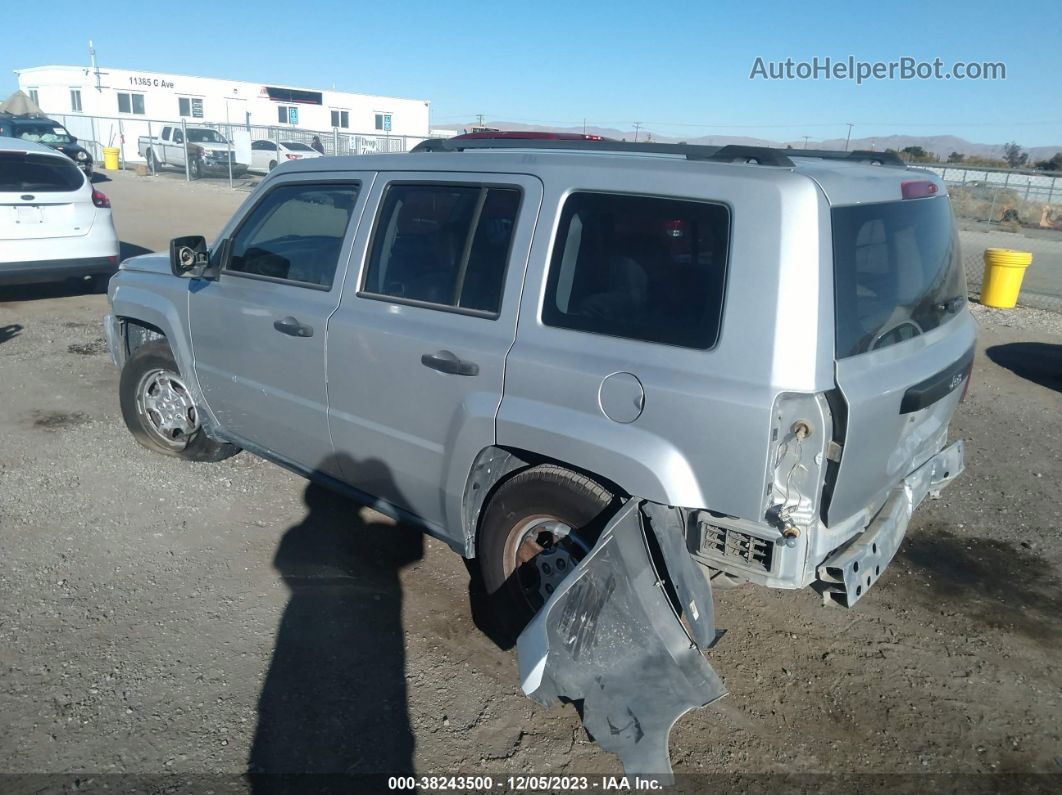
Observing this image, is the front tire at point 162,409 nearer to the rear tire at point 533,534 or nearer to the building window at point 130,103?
the rear tire at point 533,534

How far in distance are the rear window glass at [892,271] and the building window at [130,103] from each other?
4783cm

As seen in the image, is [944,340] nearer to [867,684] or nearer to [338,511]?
[867,684]

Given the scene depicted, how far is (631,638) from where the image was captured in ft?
9.92

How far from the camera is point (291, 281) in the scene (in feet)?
13.9

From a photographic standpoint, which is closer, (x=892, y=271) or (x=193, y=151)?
(x=892, y=271)

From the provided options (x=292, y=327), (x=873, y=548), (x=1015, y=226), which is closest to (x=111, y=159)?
(x=1015, y=226)

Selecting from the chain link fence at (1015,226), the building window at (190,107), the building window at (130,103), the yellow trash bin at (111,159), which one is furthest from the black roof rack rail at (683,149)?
the building window at (190,107)

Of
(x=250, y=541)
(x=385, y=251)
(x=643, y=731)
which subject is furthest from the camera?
(x=250, y=541)

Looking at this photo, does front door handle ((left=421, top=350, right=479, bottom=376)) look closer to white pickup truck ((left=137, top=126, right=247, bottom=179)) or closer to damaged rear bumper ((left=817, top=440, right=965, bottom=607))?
damaged rear bumper ((left=817, top=440, right=965, bottom=607))

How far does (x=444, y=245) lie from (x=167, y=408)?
8.80 feet

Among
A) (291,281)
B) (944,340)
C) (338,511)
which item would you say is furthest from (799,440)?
(338,511)

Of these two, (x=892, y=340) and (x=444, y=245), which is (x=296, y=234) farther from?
(x=892, y=340)

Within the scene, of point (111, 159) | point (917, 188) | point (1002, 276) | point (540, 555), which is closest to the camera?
point (917, 188)

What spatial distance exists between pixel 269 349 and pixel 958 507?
4.23m
